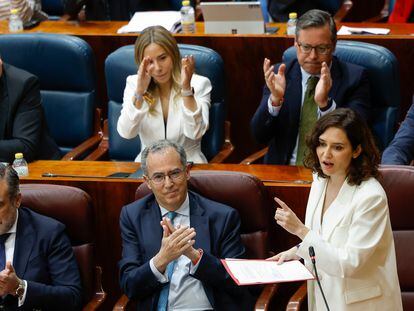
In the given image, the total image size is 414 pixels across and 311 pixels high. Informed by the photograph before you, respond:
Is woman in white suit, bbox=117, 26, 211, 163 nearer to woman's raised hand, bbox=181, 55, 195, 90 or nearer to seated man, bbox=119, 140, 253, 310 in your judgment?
woman's raised hand, bbox=181, 55, 195, 90

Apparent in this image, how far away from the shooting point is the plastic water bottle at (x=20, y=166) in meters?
3.13

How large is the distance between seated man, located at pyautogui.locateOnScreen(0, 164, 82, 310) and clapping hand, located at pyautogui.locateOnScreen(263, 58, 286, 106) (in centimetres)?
84

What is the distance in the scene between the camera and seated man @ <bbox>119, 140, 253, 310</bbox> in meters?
2.74

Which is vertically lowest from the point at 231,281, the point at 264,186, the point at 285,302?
the point at 285,302

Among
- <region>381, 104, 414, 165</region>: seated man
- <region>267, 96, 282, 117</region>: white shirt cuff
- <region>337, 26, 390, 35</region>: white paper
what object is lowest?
<region>381, 104, 414, 165</region>: seated man

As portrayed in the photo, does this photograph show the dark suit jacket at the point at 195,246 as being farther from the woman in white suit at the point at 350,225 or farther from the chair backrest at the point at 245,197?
the woman in white suit at the point at 350,225

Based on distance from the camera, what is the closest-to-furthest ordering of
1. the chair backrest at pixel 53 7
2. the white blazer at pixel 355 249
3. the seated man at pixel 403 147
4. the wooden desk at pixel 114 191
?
the white blazer at pixel 355 249 < the wooden desk at pixel 114 191 < the seated man at pixel 403 147 < the chair backrest at pixel 53 7

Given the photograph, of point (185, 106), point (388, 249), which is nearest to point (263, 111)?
point (185, 106)

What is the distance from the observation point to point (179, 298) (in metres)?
2.76

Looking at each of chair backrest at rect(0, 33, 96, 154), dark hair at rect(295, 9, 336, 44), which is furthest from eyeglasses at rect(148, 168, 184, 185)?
chair backrest at rect(0, 33, 96, 154)

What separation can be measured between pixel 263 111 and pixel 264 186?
480 millimetres

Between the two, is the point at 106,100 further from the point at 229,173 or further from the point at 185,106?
the point at 229,173

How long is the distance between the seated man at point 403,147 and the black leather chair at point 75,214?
927mm

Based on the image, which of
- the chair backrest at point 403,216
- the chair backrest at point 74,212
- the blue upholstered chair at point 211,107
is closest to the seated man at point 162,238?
the chair backrest at point 74,212
